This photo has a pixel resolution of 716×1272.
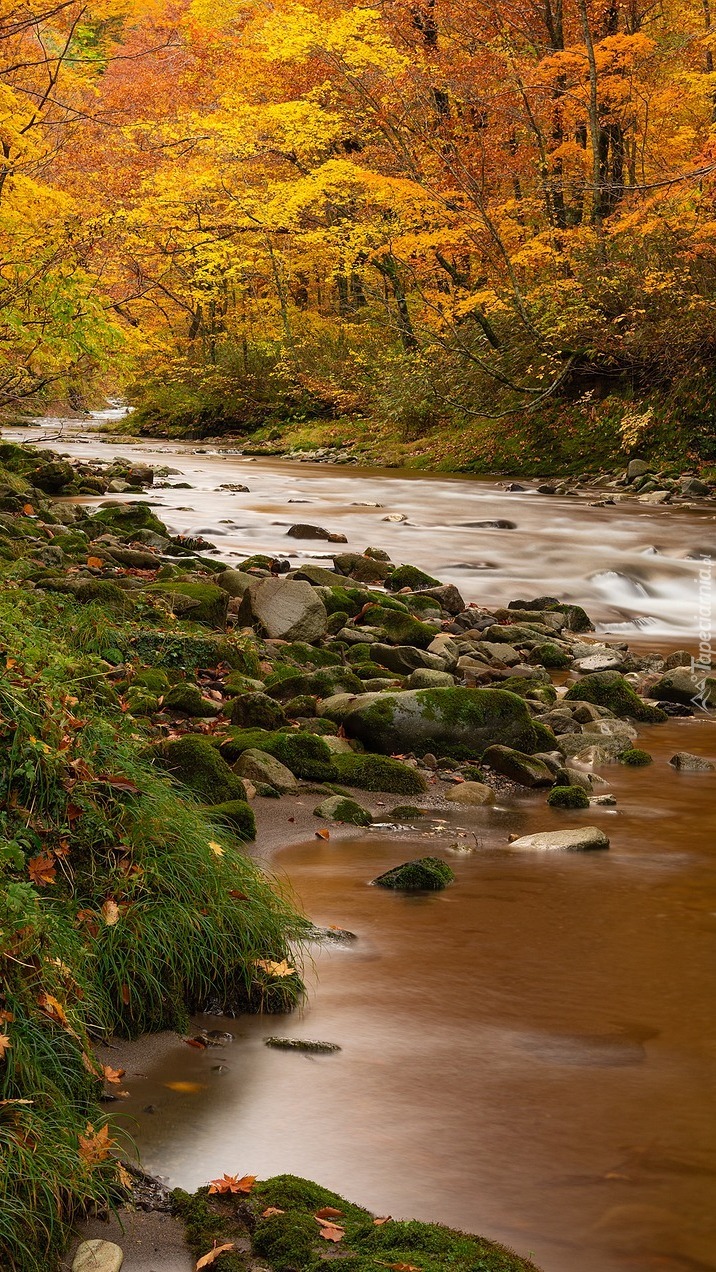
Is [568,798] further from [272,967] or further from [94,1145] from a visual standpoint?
[94,1145]

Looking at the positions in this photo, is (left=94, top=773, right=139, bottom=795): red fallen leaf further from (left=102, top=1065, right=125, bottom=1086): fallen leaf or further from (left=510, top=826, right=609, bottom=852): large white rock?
(left=510, top=826, right=609, bottom=852): large white rock

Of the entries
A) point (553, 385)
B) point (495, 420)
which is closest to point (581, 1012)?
point (553, 385)

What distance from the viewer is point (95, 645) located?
7457 mm

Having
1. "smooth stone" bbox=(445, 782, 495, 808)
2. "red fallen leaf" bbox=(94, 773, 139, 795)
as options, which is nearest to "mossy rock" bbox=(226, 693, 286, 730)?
"smooth stone" bbox=(445, 782, 495, 808)

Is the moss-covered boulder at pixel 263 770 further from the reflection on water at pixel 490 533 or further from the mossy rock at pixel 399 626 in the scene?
the reflection on water at pixel 490 533

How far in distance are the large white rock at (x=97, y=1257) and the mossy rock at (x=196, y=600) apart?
6.49 metres

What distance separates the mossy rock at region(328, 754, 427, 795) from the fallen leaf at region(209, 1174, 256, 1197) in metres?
3.90

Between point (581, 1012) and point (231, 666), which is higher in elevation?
point (231, 666)

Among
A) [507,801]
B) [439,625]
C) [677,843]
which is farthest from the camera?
[439,625]

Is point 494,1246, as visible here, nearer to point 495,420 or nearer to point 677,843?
point 677,843

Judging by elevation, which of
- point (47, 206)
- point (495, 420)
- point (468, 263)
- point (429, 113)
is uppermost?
point (429, 113)

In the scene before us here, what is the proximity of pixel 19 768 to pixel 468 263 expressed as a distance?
2460 cm

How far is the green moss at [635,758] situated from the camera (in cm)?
802

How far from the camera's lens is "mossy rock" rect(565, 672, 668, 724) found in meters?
9.22
